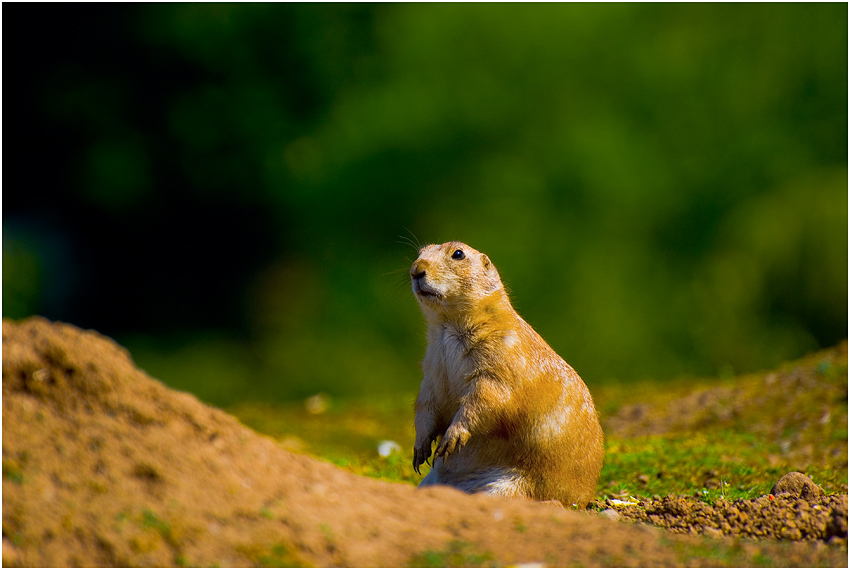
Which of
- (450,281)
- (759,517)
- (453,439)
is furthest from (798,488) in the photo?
(450,281)

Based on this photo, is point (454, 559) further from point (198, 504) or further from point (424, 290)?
point (424, 290)

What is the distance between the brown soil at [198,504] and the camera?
3248mm

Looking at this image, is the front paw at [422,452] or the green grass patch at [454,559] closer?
the green grass patch at [454,559]

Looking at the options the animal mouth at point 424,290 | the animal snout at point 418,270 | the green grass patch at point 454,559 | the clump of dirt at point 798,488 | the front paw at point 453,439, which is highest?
the animal snout at point 418,270

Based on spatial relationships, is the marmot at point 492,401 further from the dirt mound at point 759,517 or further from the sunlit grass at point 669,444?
the sunlit grass at point 669,444

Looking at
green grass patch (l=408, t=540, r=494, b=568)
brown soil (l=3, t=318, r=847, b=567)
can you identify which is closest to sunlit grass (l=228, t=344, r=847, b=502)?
brown soil (l=3, t=318, r=847, b=567)

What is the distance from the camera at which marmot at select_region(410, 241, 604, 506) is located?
5.13 m

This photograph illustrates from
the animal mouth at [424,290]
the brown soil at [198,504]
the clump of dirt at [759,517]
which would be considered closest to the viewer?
the brown soil at [198,504]

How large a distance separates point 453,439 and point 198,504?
1944 millimetres

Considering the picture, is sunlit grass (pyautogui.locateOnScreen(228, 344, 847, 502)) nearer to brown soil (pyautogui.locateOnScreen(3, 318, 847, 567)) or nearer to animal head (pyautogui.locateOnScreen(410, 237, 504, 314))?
animal head (pyautogui.locateOnScreen(410, 237, 504, 314))

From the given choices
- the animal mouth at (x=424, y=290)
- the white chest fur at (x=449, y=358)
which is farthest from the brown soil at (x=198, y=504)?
A: the animal mouth at (x=424, y=290)

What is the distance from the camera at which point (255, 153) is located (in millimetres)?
13969

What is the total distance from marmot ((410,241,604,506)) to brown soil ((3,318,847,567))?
1.04 meters

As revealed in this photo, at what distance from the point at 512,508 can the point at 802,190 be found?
1171 cm
